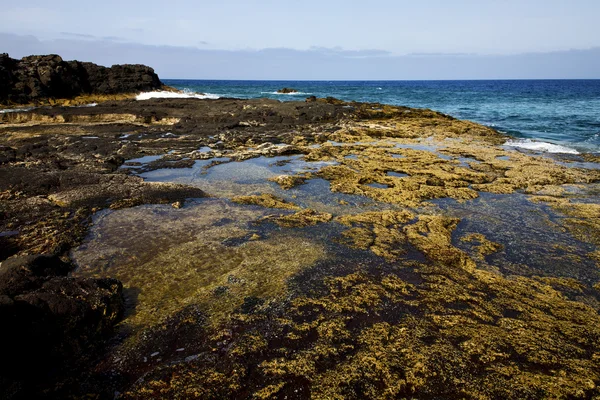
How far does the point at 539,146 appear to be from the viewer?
1784 centimetres

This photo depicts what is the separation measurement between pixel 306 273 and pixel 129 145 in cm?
1322

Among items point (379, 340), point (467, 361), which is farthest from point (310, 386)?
point (467, 361)

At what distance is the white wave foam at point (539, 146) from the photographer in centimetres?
1670

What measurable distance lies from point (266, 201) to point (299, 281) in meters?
3.93

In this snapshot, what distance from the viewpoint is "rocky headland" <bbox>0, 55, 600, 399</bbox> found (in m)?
3.72

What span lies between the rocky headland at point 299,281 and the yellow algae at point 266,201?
0.18 feet

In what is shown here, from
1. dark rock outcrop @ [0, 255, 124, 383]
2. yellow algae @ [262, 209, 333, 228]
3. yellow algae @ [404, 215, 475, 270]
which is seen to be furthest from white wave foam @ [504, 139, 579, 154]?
dark rock outcrop @ [0, 255, 124, 383]

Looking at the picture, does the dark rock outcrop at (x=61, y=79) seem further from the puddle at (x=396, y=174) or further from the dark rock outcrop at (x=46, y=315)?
the dark rock outcrop at (x=46, y=315)

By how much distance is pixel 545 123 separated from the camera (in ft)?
91.0

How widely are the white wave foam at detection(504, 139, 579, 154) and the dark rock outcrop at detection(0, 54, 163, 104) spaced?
139 feet

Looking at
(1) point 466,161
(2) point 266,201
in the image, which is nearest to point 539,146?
(1) point 466,161

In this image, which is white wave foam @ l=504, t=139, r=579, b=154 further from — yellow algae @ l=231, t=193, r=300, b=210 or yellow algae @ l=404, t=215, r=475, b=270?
yellow algae @ l=231, t=193, r=300, b=210

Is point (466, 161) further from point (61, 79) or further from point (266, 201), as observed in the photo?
point (61, 79)

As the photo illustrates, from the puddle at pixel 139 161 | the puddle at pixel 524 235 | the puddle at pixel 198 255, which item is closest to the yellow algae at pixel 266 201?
the puddle at pixel 198 255
